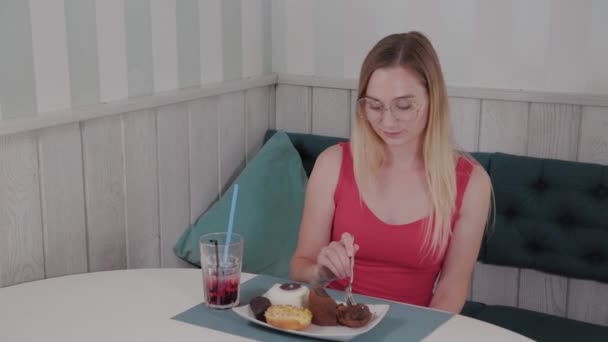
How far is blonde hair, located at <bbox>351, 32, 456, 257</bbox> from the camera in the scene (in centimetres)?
185

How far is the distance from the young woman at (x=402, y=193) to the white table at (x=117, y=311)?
0.31 meters

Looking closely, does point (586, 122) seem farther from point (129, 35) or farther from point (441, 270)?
point (129, 35)

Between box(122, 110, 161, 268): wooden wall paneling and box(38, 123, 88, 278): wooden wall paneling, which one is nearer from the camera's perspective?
box(38, 123, 88, 278): wooden wall paneling

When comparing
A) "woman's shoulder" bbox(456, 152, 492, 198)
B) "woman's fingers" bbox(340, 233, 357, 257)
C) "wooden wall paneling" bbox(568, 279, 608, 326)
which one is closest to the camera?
"woman's fingers" bbox(340, 233, 357, 257)

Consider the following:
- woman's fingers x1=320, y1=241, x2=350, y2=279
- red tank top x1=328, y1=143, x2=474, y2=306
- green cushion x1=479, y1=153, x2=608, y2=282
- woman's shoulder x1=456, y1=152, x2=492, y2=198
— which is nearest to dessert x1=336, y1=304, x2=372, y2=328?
woman's fingers x1=320, y1=241, x2=350, y2=279

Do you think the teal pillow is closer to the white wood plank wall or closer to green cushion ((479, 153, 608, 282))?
the white wood plank wall

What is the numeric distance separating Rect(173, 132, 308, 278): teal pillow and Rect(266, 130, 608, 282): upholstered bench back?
601 mm

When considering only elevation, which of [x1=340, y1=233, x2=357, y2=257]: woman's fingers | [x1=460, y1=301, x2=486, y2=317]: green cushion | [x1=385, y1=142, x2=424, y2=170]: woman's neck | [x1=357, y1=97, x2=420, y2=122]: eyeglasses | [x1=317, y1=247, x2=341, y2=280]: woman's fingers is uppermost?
[x1=357, y1=97, x2=420, y2=122]: eyeglasses

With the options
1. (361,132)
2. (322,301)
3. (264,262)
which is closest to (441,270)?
(361,132)

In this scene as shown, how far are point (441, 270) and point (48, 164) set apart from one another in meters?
0.99

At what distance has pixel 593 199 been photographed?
91.6 inches

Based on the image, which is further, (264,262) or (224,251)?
(264,262)

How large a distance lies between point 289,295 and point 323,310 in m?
0.09

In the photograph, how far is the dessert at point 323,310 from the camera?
1453 mm
